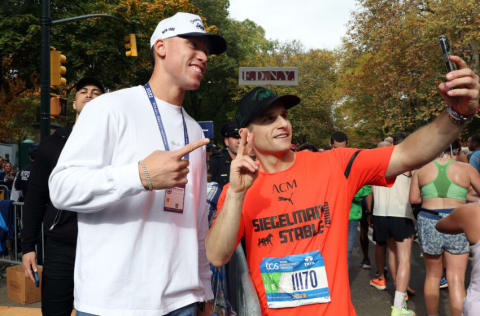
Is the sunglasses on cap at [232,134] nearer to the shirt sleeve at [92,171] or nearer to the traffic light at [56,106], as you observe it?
the shirt sleeve at [92,171]

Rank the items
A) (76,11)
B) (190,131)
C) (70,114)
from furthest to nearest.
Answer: (70,114) → (76,11) → (190,131)

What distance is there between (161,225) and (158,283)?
25 cm

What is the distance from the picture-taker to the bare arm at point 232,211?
2.04 meters

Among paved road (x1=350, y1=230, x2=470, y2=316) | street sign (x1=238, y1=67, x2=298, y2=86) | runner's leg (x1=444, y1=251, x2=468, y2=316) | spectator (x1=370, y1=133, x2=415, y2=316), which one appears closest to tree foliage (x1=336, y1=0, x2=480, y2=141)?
street sign (x1=238, y1=67, x2=298, y2=86)

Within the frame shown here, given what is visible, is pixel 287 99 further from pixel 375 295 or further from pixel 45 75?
pixel 45 75

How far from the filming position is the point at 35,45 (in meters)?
13.0

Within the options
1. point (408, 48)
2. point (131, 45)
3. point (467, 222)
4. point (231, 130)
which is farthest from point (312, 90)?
point (467, 222)

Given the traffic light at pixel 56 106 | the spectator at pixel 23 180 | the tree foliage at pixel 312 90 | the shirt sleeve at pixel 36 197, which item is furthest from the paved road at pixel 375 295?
the tree foliage at pixel 312 90

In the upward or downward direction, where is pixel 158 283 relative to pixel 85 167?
downward

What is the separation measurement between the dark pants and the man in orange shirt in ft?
4.40

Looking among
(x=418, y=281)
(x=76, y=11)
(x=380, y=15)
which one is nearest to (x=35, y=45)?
(x=76, y=11)

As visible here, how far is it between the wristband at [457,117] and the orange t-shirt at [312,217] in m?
0.43

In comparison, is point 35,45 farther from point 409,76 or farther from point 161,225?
point 409,76

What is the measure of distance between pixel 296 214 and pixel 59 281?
1760mm
